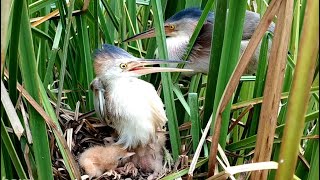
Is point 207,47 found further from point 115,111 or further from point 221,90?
point 221,90

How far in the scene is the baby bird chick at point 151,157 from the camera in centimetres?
133

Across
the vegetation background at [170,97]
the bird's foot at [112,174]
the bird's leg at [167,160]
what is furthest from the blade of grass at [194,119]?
the bird's foot at [112,174]

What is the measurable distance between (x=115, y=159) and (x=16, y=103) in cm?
40

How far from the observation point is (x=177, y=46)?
187 centimetres

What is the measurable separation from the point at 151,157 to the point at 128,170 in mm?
64

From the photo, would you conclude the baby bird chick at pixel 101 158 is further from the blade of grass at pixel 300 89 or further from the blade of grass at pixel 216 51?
the blade of grass at pixel 300 89

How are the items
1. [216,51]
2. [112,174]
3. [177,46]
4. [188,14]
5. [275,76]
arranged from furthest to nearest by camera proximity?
[177,46], [188,14], [112,174], [216,51], [275,76]

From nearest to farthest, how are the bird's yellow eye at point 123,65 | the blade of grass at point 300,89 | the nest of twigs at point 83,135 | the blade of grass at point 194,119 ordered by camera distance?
the blade of grass at point 300,89
the blade of grass at point 194,119
the nest of twigs at point 83,135
the bird's yellow eye at point 123,65

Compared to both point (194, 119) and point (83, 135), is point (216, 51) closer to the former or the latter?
point (194, 119)

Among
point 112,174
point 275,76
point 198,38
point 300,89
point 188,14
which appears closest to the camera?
point 300,89

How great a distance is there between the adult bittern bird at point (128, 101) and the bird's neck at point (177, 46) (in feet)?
1.07

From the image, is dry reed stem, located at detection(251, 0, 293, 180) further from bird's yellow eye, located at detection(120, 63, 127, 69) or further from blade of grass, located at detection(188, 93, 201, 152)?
bird's yellow eye, located at detection(120, 63, 127, 69)

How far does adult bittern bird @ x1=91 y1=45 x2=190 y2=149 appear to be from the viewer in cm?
138

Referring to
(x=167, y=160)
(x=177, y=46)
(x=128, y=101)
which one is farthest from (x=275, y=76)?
(x=177, y=46)
